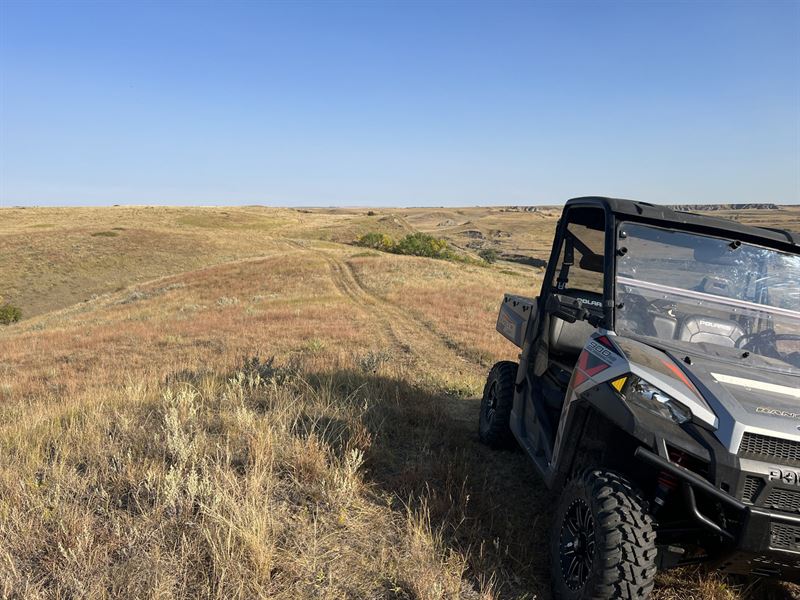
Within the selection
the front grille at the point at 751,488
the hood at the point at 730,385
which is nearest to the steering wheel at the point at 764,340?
the hood at the point at 730,385

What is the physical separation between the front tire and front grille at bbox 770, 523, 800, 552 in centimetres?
49

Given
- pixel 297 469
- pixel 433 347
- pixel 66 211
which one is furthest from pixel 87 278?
pixel 66 211

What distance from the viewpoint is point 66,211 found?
8794 centimetres

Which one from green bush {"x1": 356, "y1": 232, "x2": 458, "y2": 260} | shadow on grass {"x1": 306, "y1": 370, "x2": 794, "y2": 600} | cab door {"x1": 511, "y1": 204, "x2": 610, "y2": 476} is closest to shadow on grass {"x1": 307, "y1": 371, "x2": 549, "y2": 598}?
shadow on grass {"x1": 306, "y1": 370, "x2": 794, "y2": 600}

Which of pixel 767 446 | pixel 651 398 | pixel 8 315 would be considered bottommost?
pixel 8 315

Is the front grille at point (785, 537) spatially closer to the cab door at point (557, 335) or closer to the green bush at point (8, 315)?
the cab door at point (557, 335)

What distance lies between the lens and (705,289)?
340cm

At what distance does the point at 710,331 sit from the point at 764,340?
0.32 m

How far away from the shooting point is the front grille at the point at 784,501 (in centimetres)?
223

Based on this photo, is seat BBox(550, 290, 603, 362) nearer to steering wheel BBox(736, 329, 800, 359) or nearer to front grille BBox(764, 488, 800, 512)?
steering wheel BBox(736, 329, 800, 359)

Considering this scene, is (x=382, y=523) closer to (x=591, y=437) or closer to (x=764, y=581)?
(x=591, y=437)

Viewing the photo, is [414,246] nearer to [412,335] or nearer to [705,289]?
[412,335]

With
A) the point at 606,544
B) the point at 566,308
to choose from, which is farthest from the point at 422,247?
the point at 606,544

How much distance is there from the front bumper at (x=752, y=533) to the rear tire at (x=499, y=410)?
2467mm
